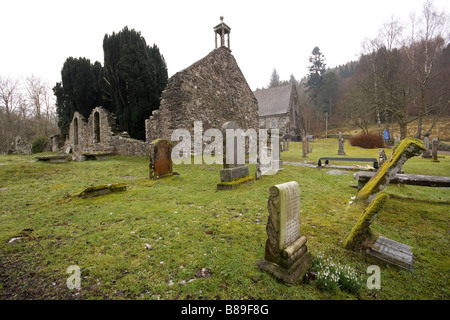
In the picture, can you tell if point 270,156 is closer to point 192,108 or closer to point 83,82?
point 192,108

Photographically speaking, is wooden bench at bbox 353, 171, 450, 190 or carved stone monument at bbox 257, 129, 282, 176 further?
carved stone monument at bbox 257, 129, 282, 176

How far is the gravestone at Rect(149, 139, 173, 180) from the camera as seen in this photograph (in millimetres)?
7414

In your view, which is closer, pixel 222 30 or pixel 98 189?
pixel 98 189

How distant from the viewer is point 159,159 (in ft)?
25.0

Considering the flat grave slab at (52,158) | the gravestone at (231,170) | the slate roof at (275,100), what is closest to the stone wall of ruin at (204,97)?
the flat grave slab at (52,158)

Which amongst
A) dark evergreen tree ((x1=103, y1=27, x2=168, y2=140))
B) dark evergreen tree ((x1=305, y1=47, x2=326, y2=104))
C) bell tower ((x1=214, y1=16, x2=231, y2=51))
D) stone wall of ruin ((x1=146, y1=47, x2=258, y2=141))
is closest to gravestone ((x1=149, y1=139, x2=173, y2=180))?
stone wall of ruin ((x1=146, y1=47, x2=258, y2=141))

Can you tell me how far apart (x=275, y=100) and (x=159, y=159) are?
34.7 metres

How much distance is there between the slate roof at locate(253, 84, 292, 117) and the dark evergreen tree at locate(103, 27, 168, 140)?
24678 millimetres

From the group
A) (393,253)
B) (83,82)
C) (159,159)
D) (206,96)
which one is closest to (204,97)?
(206,96)

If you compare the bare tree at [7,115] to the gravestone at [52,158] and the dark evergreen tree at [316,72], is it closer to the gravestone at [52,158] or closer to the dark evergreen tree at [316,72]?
the gravestone at [52,158]

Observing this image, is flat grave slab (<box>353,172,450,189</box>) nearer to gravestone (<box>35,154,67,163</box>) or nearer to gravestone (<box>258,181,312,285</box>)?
gravestone (<box>258,181,312,285</box>)

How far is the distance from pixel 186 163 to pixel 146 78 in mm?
8882

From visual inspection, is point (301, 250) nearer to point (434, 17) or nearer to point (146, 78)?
point (146, 78)

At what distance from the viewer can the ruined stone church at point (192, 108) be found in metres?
12.2
